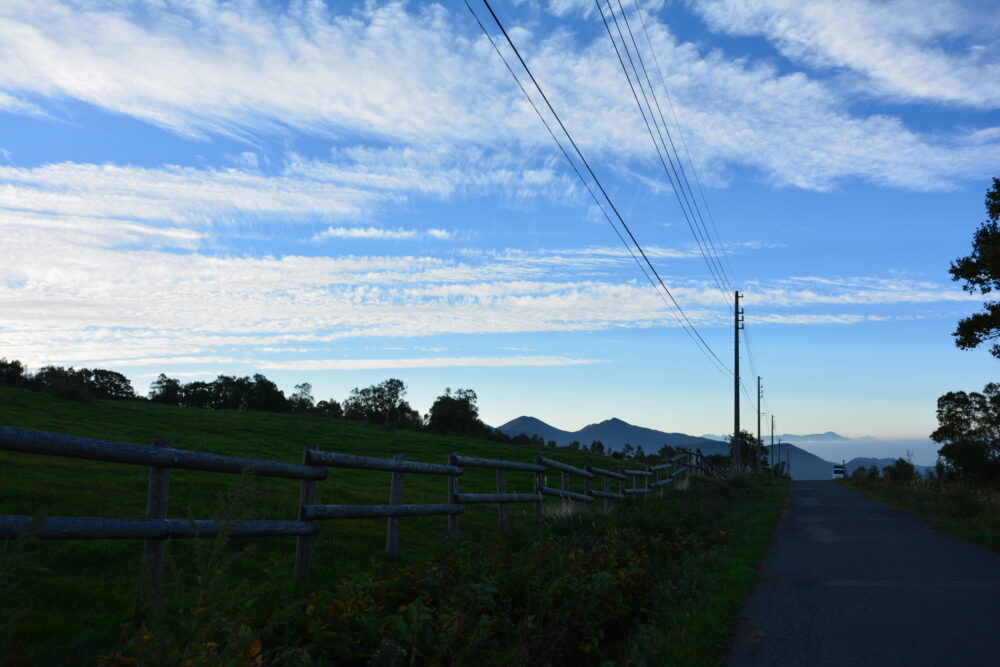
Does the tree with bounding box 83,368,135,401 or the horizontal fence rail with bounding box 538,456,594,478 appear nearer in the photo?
the horizontal fence rail with bounding box 538,456,594,478

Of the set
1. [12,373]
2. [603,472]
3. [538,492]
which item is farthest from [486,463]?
[12,373]

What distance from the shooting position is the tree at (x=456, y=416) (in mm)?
66062

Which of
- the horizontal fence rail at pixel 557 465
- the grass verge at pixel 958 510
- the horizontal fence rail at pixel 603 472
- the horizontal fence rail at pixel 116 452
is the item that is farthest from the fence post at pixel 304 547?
the grass verge at pixel 958 510

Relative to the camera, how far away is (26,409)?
29.1m

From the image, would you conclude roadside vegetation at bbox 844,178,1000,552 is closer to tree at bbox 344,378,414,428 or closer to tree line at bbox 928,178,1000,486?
tree line at bbox 928,178,1000,486

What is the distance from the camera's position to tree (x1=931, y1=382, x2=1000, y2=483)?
50.0 metres

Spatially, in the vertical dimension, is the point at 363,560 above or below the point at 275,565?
below

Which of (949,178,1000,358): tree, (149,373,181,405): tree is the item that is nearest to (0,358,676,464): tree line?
(149,373,181,405): tree

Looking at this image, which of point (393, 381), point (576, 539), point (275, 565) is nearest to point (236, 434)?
point (576, 539)

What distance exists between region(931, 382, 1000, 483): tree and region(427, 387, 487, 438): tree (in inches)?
1430

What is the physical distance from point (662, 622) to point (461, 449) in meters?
34.5

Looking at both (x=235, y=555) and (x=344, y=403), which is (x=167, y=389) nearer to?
(x=344, y=403)

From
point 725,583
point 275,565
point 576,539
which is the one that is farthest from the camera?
point 576,539

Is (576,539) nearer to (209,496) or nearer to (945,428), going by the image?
(209,496)
